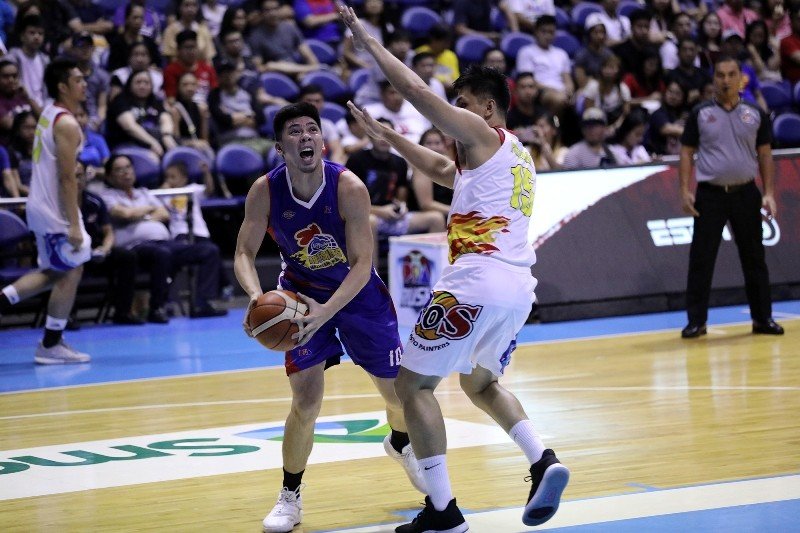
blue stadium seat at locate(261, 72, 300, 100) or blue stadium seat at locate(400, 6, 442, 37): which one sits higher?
blue stadium seat at locate(400, 6, 442, 37)

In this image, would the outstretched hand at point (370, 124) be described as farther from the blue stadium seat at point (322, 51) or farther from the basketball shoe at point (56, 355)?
the blue stadium seat at point (322, 51)

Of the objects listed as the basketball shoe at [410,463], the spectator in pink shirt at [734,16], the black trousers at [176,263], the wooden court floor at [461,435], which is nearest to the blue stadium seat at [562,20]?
the spectator in pink shirt at [734,16]

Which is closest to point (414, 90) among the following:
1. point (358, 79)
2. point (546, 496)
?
point (546, 496)

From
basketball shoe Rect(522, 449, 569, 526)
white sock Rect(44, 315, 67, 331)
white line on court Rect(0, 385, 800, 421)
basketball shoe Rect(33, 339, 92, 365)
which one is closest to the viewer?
basketball shoe Rect(522, 449, 569, 526)

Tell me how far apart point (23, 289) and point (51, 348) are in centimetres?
50

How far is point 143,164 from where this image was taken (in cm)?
1257

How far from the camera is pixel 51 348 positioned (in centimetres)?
1003

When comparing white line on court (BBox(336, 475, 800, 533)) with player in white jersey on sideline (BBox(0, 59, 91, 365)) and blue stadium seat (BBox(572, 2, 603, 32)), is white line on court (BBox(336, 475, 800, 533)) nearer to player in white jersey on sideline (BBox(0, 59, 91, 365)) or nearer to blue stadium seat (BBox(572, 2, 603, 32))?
player in white jersey on sideline (BBox(0, 59, 91, 365))

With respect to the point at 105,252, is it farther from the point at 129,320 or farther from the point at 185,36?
the point at 185,36

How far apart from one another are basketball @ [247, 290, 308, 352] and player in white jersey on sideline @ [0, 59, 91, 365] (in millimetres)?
4974

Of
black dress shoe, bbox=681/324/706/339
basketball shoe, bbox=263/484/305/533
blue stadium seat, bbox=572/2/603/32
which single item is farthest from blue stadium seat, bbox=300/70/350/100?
basketball shoe, bbox=263/484/305/533

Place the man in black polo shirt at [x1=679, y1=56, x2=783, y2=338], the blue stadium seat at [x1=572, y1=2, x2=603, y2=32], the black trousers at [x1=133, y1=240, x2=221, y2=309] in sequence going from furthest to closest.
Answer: the blue stadium seat at [x1=572, y1=2, x2=603, y2=32] → the black trousers at [x1=133, y1=240, x2=221, y2=309] → the man in black polo shirt at [x1=679, y1=56, x2=783, y2=338]

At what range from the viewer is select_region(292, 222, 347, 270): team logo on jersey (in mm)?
5520

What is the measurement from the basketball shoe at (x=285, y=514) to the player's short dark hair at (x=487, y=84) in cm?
178
